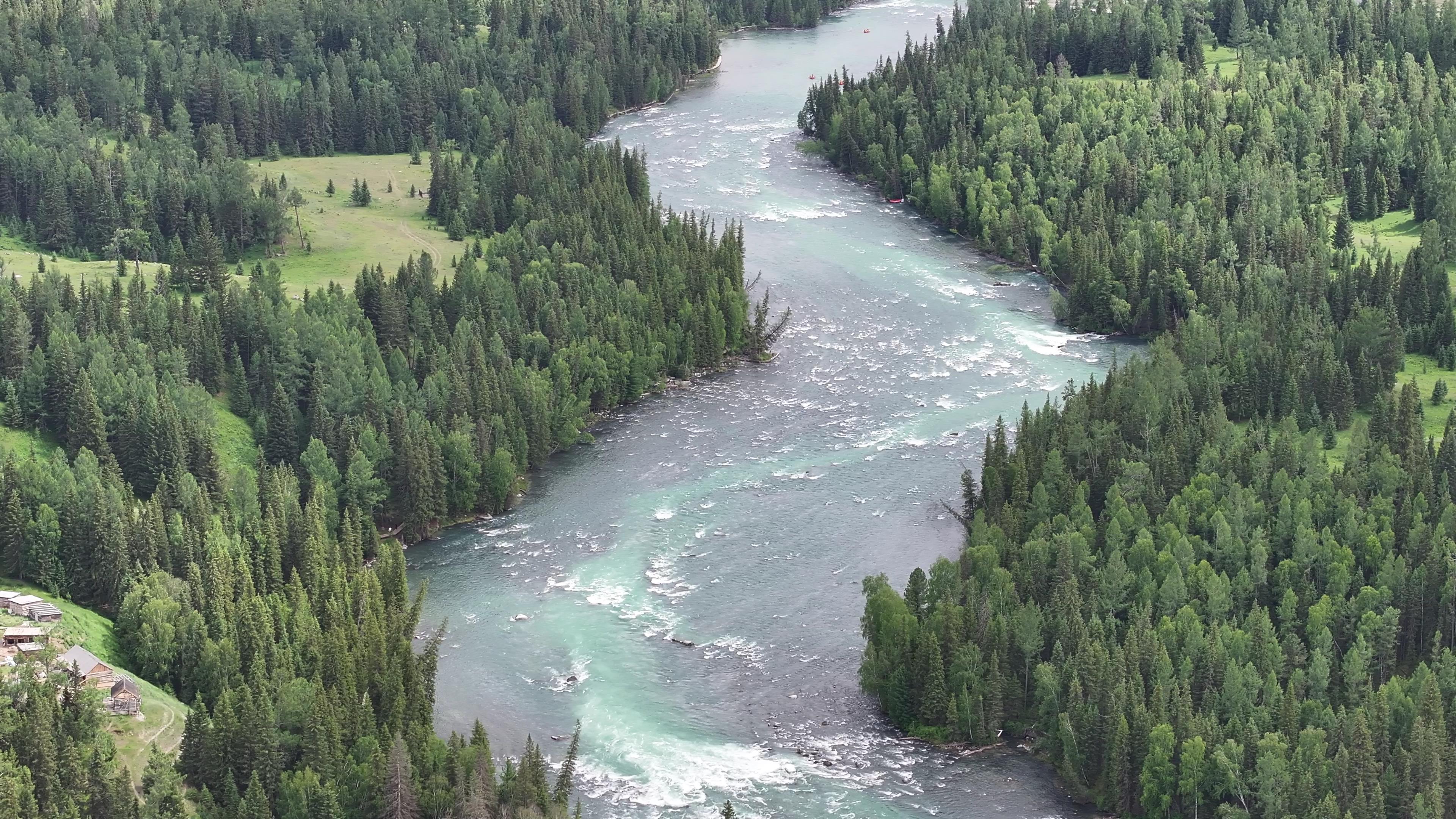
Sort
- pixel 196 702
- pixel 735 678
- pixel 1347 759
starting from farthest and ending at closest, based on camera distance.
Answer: pixel 735 678 → pixel 196 702 → pixel 1347 759

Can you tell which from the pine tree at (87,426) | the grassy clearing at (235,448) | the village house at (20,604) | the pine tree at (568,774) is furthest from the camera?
the grassy clearing at (235,448)

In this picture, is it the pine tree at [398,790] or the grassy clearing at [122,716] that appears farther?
the grassy clearing at [122,716]

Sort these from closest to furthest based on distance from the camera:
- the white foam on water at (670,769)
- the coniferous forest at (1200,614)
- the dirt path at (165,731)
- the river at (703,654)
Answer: the coniferous forest at (1200,614)
the dirt path at (165,731)
the white foam on water at (670,769)
the river at (703,654)

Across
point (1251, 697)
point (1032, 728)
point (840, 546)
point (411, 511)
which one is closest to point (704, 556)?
point (840, 546)

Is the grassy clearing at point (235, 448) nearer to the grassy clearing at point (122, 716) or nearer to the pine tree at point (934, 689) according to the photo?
the grassy clearing at point (122, 716)

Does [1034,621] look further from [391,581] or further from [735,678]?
[391,581]

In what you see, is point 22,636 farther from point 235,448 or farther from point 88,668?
point 235,448

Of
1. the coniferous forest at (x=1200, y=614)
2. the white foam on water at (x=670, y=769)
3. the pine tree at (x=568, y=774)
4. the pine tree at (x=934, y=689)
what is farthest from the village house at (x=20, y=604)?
the pine tree at (x=934, y=689)
